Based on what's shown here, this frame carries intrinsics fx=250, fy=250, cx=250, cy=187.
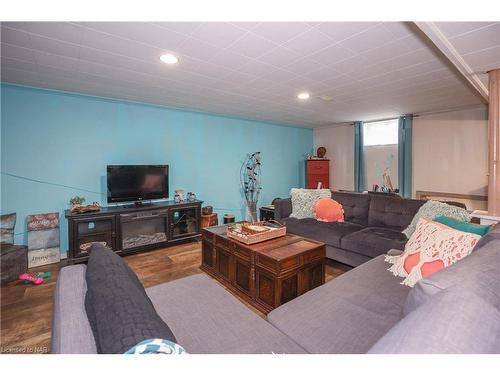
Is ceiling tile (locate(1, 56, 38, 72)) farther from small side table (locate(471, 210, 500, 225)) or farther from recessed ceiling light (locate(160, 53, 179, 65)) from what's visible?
small side table (locate(471, 210, 500, 225))

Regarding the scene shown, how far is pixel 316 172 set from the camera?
239 inches

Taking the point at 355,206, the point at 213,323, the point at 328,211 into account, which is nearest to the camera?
the point at 213,323

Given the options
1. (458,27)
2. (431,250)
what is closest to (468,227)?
(431,250)

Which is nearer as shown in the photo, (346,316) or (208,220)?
(346,316)

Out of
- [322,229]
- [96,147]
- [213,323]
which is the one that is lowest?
[213,323]

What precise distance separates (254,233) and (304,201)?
58.2 inches

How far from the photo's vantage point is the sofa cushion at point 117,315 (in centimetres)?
63

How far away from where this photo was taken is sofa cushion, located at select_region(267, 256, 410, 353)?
1127 millimetres

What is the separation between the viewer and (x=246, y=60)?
233 cm

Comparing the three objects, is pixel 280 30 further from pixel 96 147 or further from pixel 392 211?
pixel 96 147

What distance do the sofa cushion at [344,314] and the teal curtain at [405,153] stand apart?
4023 mm

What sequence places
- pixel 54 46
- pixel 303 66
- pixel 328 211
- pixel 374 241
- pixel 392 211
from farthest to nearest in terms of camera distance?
pixel 328 211, pixel 392 211, pixel 374 241, pixel 303 66, pixel 54 46

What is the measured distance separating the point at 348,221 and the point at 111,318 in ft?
10.8

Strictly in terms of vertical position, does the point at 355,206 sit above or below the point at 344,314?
above
